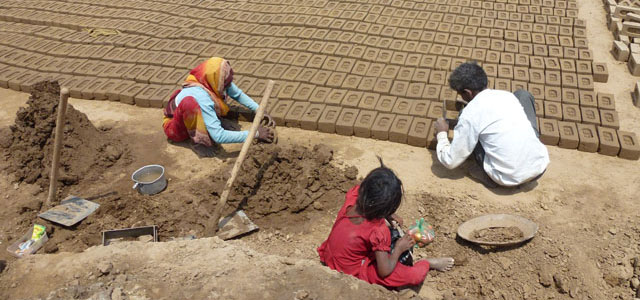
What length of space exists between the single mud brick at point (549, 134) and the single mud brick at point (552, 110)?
0.53 ft

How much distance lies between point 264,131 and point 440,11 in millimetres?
4175

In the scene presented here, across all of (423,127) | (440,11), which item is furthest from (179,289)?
(440,11)

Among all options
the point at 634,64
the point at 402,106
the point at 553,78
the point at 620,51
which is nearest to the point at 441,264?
the point at 402,106

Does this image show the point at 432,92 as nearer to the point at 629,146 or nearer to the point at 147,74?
the point at 629,146

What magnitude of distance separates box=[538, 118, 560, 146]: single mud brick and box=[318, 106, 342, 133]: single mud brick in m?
2.23

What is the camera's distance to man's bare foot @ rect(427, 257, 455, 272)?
3647 mm

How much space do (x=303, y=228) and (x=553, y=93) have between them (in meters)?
3.65

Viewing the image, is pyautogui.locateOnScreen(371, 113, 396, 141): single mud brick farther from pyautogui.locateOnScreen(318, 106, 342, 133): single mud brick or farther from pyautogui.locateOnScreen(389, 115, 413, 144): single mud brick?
pyautogui.locateOnScreen(318, 106, 342, 133): single mud brick

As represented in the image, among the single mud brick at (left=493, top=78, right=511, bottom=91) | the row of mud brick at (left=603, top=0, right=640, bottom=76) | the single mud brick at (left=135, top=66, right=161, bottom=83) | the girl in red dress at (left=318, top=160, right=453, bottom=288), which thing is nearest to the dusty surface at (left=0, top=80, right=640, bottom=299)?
the girl in red dress at (left=318, top=160, right=453, bottom=288)

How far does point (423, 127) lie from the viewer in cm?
521

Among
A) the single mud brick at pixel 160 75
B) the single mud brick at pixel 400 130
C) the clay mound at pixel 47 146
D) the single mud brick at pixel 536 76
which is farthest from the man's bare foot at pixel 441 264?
the single mud brick at pixel 160 75

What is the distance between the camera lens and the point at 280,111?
559 cm

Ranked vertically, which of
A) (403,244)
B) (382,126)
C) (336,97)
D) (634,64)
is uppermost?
(403,244)

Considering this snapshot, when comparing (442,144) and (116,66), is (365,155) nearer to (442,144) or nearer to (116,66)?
(442,144)
